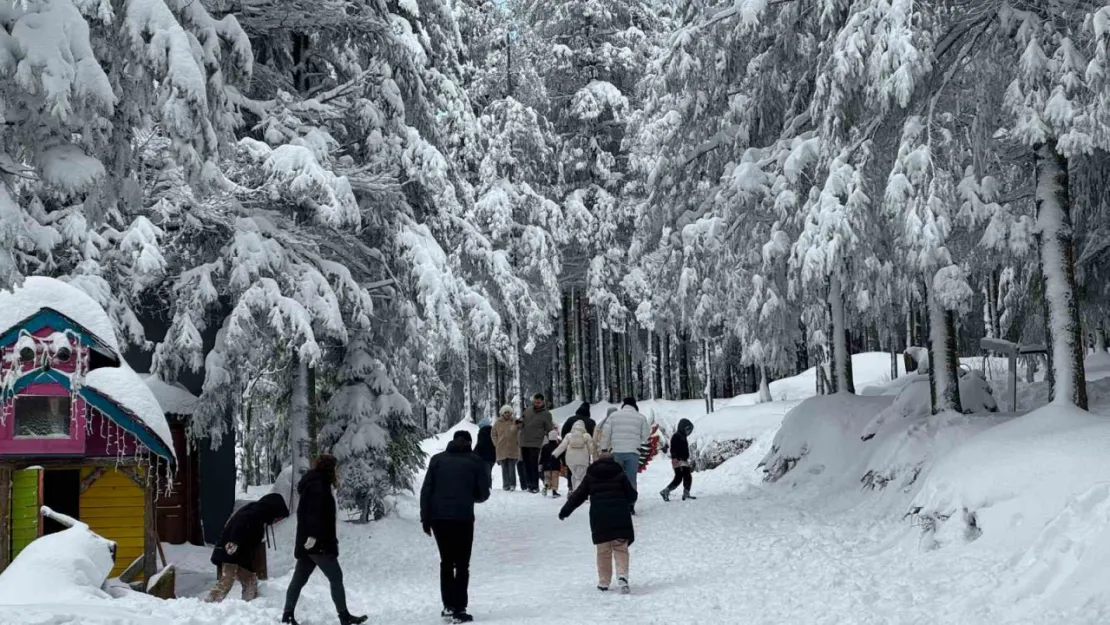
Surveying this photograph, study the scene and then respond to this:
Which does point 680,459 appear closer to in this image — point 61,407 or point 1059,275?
point 1059,275

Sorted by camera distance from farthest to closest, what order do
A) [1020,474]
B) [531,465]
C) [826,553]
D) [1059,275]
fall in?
1. [531,465]
2. [1059,275]
3. [826,553]
4. [1020,474]

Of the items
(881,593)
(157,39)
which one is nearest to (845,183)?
(881,593)

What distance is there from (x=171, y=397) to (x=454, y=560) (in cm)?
787

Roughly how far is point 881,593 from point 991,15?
25.2ft

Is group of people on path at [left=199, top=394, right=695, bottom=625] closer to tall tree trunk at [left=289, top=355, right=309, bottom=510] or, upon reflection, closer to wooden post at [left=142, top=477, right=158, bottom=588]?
wooden post at [left=142, top=477, right=158, bottom=588]

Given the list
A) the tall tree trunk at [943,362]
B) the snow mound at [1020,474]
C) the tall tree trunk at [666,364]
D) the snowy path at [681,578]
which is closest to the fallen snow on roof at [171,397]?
the snowy path at [681,578]

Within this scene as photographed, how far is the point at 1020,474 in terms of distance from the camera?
10.9 m

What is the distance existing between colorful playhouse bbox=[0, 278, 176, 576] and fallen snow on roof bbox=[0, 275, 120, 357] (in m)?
0.01

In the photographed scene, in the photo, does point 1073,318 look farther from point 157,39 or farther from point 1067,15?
point 157,39

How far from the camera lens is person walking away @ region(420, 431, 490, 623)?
1016 cm

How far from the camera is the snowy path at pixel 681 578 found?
9.37 metres

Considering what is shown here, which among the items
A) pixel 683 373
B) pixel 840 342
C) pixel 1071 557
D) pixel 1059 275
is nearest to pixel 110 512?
pixel 1071 557

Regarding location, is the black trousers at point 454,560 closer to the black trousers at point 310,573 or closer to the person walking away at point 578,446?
the black trousers at point 310,573

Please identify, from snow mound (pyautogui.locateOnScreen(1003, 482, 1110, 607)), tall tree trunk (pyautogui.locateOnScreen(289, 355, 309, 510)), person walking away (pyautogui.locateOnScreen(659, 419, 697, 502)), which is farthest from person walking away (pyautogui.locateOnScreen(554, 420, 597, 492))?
snow mound (pyautogui.locateOnScreen(1003, 482, 1110, 607))
